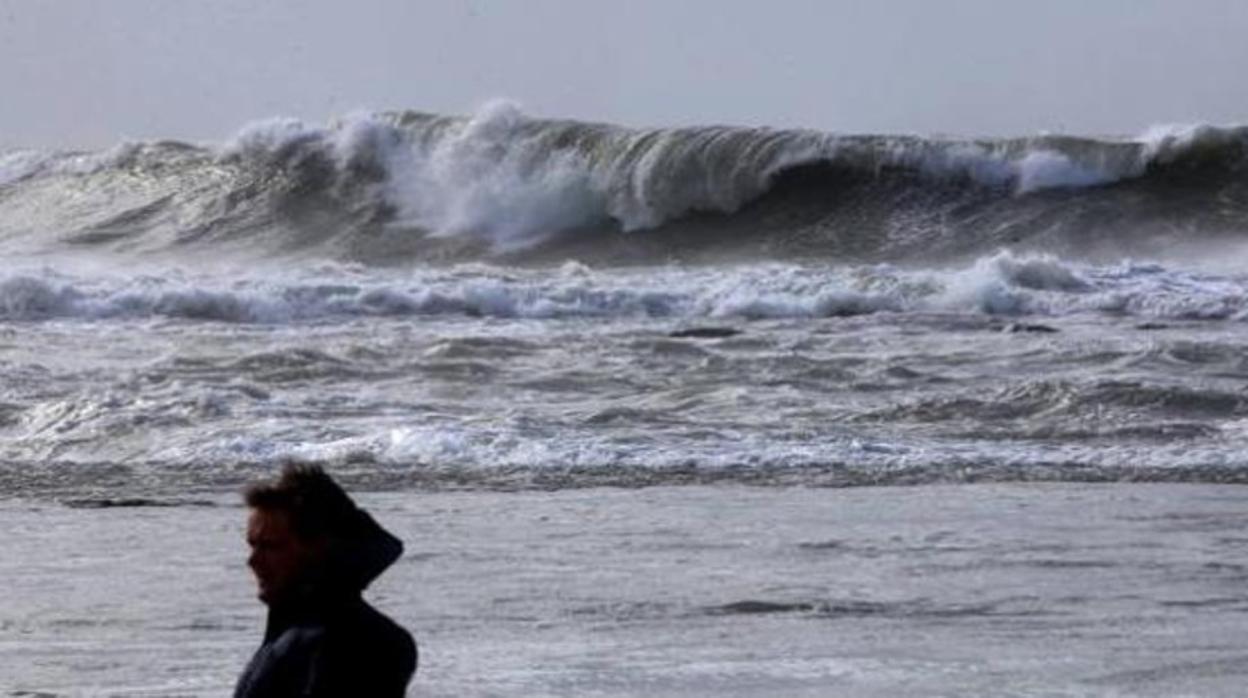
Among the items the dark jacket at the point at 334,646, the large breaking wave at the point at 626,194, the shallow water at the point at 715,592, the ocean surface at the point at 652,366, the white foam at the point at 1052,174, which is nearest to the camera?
the dark jacket at the point at 334,646

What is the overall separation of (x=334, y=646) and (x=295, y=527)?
0.59ft

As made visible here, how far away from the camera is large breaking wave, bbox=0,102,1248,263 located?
1248 inches

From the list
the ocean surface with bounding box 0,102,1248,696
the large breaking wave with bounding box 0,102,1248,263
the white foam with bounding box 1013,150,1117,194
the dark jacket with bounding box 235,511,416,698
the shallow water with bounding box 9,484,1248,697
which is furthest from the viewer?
the white foam with bounding box 1013,150,1117,194

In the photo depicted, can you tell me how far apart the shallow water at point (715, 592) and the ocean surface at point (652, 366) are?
0.03 m

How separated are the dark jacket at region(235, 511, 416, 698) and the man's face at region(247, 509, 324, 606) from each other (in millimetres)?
22

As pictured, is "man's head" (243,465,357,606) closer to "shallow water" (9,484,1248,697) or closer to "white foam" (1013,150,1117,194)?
"shallow water" (9,484,1248,697)

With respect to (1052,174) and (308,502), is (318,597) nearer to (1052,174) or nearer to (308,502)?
(308,502)

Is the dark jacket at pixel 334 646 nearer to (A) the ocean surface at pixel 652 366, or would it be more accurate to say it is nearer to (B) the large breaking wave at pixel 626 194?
(A) the ocean surface at pixel 652 366

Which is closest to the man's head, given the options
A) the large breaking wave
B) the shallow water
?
the shallow water

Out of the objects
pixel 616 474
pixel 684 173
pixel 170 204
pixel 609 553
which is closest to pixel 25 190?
pixel 170 204

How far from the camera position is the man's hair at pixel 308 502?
4.11 meters

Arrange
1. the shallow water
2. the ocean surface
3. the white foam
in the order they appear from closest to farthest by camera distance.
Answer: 1. the shallow water
2. the ocean surface
3. the white foam

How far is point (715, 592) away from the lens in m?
9.41

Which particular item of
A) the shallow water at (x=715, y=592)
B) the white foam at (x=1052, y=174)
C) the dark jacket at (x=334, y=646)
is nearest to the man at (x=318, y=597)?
the dark jacket at (x=334, y=646)
